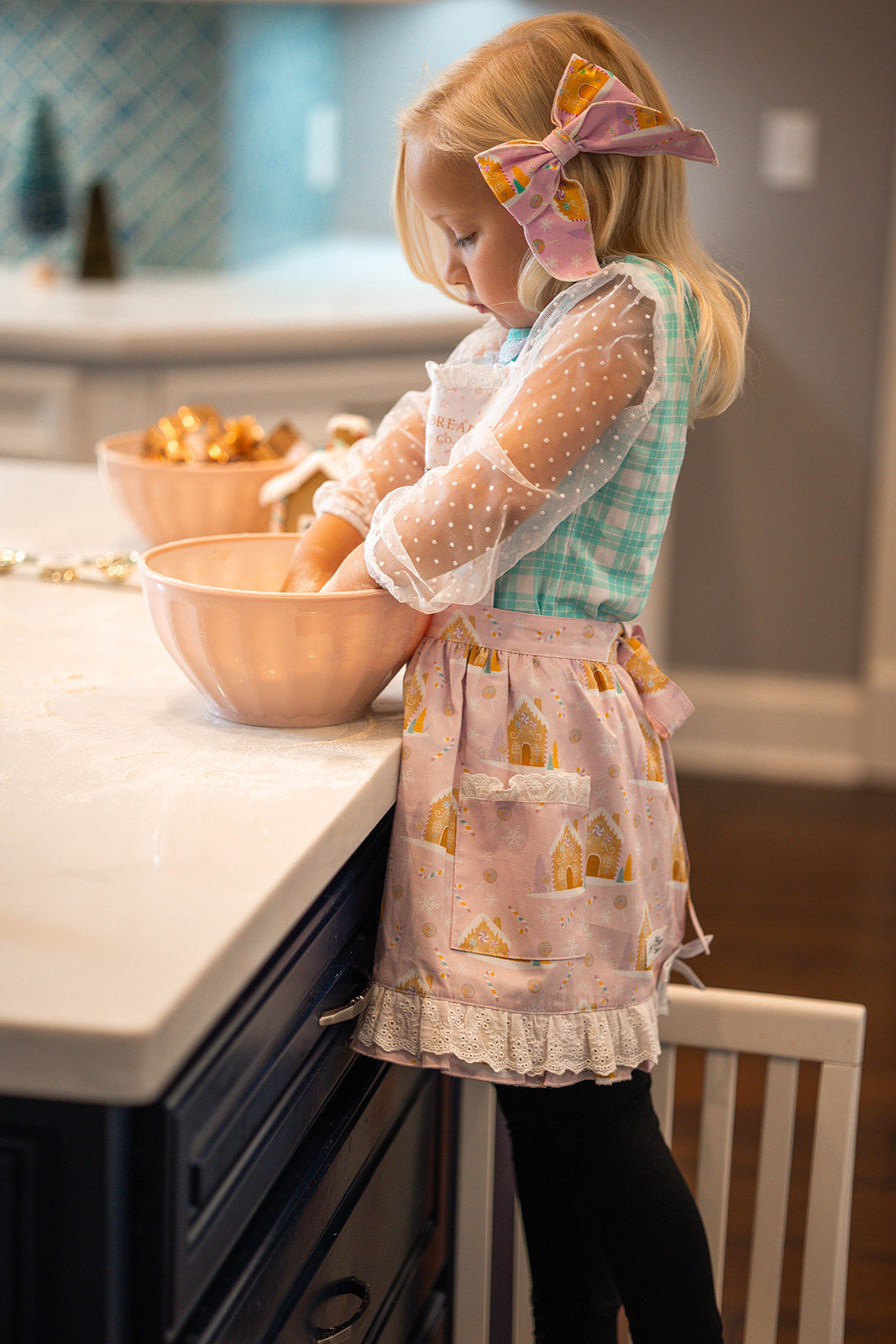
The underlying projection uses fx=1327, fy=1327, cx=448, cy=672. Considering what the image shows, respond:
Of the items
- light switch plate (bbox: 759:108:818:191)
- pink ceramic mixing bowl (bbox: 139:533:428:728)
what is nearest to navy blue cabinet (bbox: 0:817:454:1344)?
pink ceramic mixing bowl (bbox: 139:533:428:728)

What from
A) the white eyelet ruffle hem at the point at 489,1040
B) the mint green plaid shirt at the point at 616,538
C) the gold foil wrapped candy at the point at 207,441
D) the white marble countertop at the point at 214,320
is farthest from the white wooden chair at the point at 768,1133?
the white marble countertop at the point at 214,320

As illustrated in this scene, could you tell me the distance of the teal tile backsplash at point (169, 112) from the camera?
10.0 ft

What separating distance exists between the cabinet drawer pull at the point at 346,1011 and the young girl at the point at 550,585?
0.05 feet

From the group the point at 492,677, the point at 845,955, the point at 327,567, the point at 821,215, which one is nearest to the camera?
the point at 492,677

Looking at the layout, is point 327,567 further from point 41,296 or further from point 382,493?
point 41,296

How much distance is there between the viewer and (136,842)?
688mm

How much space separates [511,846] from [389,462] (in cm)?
33

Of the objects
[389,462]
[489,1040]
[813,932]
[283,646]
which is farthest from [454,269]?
[813,932]

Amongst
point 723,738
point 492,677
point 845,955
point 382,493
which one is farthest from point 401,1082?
point 723,738

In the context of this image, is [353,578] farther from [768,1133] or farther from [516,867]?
[768,1133]

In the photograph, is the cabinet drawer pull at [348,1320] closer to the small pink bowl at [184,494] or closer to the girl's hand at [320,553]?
the girl's hand at [320,553]

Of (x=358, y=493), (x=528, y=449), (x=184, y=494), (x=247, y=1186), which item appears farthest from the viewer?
(x=184, y=494)

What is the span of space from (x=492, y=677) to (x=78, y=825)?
0.29 m

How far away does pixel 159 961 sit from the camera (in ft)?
1.87
